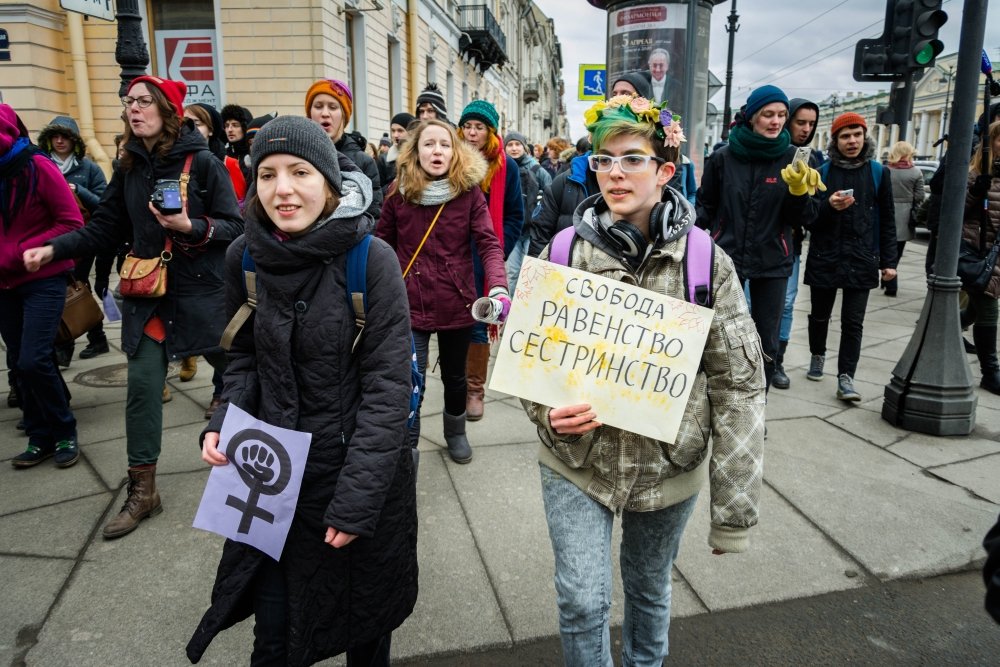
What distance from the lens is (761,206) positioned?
4.27 m

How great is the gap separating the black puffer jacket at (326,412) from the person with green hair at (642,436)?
0.45 metres

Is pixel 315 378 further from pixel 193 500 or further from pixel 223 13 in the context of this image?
pixel 223 13

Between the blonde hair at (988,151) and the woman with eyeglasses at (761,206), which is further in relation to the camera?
the blonde hair at (988,151)

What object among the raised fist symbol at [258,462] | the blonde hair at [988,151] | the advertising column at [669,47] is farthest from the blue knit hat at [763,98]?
the advertising column at [669,47]

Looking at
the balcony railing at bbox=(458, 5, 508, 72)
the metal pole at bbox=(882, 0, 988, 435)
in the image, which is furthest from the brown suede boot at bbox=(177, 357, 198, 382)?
the balcony railing at bbox=(458, 5, 508, 72)

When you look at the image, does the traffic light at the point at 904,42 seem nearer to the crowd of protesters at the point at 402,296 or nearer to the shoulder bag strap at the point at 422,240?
the crowd of protesters at the point at 402,296

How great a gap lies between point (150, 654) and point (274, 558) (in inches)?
38.1

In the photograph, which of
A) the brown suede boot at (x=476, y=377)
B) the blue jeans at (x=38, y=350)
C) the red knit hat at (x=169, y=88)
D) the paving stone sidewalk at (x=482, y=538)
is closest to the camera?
the paving stone sidewalk at (x=482, y=538)

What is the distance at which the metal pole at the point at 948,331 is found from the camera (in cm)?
431

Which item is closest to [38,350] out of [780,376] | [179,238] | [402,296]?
[179,238]

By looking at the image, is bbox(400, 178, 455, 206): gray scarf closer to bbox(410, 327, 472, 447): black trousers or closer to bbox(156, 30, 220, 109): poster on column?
bbox(410, 327, 472, 447): black trousers

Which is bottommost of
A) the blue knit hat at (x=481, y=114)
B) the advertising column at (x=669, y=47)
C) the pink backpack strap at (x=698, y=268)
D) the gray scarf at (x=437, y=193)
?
the pink backpack strap at (x=698, y=268)

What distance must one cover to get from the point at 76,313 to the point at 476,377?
2613mm

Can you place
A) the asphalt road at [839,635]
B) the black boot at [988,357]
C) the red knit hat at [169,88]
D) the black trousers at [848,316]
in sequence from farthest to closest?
1. the black boot at [988,357]
2. the black trousers at [848,316]
3. the red knit hat at [169,88]
4. the asphalt road at [839,635]
